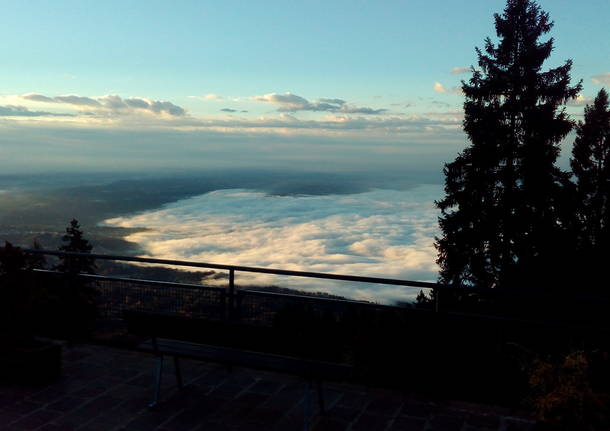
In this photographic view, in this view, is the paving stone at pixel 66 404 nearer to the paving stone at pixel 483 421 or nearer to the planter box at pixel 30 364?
the planter box at pixel 30 364

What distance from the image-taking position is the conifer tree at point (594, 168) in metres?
44.7

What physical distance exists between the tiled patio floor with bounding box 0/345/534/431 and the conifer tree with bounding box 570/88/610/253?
43.2 meters

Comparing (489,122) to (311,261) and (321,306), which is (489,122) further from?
(311,261)

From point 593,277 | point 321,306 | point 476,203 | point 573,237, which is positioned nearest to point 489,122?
point 476,203

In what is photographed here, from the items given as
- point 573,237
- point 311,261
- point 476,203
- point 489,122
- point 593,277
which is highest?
point 489,122

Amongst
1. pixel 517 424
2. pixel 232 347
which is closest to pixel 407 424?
pixel 517 424

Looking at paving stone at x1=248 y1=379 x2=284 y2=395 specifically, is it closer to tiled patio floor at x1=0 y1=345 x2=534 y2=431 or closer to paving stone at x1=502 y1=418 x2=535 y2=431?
tiled patio floor at x1=0 y1=345 x2=534 y2=431

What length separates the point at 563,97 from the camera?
38.4 meters

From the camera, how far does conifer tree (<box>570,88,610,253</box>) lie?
1759 inches

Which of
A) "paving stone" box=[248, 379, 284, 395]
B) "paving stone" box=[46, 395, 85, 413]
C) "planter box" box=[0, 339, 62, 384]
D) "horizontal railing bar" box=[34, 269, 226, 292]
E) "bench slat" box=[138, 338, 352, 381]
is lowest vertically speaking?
"paving stone" box=[248, 379, 284, 395]

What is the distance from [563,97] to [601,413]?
130 feet

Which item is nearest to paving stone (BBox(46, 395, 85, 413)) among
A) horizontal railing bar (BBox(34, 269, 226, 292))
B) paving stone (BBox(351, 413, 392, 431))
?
horizontal railing bar (BBox(34, 269, 226, 292))

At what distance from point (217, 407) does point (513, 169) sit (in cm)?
3516

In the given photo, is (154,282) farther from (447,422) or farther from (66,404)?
(447,422)
